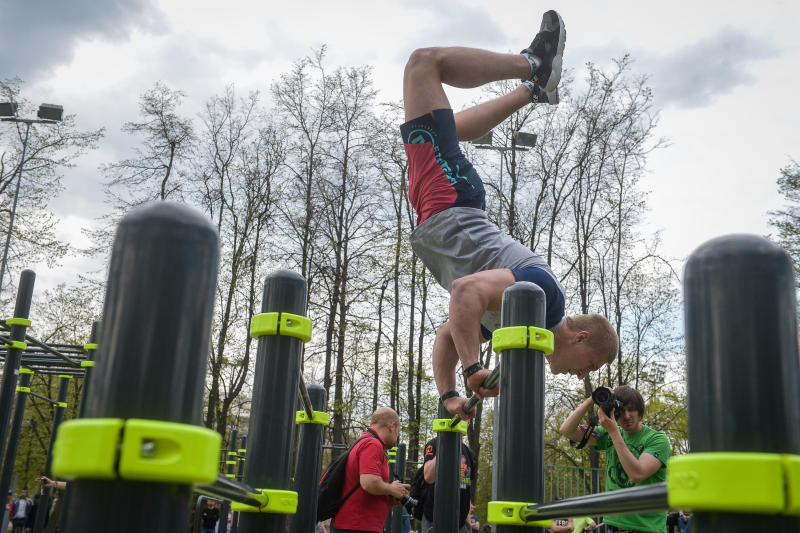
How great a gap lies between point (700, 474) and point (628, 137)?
1820cm

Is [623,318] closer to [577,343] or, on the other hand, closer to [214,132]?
[214,132]

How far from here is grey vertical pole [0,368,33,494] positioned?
21.2 feet

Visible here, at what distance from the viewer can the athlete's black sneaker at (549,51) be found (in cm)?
352

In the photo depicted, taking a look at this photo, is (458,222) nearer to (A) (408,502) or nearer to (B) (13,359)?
(A) (408,502)

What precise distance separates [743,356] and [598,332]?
7.20 ft

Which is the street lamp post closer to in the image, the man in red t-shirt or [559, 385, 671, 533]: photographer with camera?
the man in red t-shirt

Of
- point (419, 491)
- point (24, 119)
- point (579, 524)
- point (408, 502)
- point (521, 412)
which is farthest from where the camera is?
point (24, 119)

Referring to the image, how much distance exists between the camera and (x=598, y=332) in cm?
294

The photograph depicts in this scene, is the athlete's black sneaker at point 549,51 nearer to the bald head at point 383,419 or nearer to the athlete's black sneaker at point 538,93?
the athlete's black sneaker at point 538,93

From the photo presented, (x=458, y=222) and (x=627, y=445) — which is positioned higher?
(x=458, y=222)

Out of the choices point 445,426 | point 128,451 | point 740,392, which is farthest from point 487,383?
point 128,451

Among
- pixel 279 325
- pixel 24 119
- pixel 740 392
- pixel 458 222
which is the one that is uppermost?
pixel 24 119

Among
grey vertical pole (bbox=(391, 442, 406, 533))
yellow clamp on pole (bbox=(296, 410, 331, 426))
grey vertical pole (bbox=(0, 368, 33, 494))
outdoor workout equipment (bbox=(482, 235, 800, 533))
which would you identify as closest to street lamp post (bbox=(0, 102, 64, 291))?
grey vertical pole (bbox=(0, 368, 33, 494))

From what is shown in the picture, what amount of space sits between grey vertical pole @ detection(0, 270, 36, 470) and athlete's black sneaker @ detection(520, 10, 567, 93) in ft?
17.0
